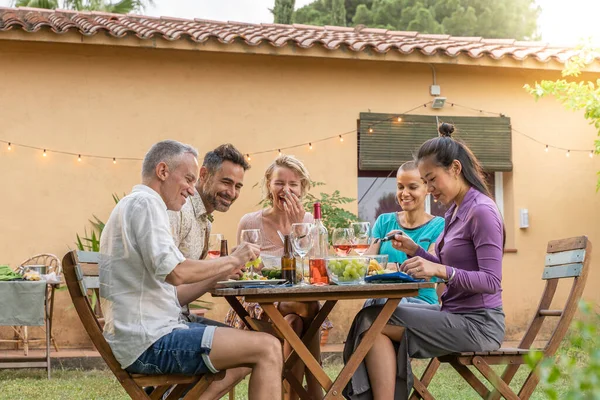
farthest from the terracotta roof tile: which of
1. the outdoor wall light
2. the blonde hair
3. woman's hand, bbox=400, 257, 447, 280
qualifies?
woman's hand, bbox=400, 257, 447, 280

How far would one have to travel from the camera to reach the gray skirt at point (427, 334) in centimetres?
338

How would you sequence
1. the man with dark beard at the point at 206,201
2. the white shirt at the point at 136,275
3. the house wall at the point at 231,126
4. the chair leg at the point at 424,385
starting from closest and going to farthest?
the white shirt at the point at 136,275 < the chair leg at the point at 424,385 < the man with dark beard at the point at 206,201 < the house wall at the point at 231,126

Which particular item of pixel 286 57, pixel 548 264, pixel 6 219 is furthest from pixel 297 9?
pixel 548 264

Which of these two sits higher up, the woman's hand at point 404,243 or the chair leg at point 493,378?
the woman's hand at point 404,243

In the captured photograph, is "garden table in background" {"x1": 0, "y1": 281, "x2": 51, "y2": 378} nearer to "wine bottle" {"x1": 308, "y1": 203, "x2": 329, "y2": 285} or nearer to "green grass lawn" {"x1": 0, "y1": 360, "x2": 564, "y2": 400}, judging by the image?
"green grass lawn" {"x1": 0, "y1": 360, "x2": 564, "y2": 400}

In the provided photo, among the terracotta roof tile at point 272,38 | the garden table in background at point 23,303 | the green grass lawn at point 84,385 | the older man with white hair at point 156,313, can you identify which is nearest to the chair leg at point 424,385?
the older man with white hair at point 156,313

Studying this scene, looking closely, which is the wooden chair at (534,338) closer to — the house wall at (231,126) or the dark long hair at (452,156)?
the dark long hair at (452,156)

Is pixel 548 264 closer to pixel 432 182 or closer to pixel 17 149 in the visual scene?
pixel 432 182

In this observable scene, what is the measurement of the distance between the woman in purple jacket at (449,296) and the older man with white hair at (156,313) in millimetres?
568

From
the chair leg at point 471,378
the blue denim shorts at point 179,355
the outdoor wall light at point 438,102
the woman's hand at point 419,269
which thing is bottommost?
the chair leg at point 471,378

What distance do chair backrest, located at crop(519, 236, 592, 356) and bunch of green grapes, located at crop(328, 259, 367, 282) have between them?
919 mm

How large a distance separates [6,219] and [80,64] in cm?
185

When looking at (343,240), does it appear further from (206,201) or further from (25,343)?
(25,343)

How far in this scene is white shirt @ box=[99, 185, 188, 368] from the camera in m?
2.89
